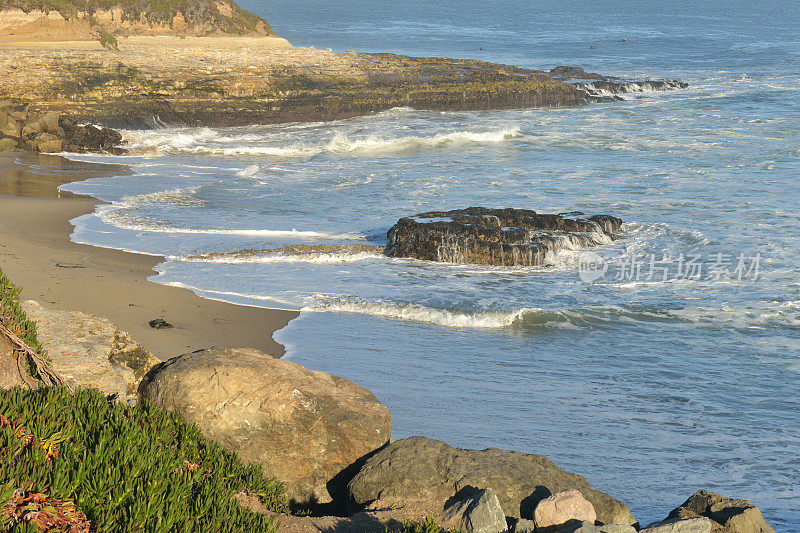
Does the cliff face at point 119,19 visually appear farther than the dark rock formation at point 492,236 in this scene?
Yes

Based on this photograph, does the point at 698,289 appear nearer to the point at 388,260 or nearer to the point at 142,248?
the point at 388,260

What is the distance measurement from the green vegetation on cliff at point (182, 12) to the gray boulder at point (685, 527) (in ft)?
134

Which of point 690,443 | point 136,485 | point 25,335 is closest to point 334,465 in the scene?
point 136,485

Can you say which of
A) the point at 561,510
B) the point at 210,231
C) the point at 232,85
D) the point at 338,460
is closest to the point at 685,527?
the point at 561,510

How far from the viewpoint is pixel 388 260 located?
13.5 metres

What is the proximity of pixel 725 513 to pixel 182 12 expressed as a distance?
44776mm

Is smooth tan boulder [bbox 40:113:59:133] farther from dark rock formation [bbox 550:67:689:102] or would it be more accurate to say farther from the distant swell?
dark rock formation [bbox 550:67:689:102]

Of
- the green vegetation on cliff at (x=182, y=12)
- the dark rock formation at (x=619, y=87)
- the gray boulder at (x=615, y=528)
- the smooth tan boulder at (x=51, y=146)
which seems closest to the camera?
the gray boulder at (x=615, y=528)

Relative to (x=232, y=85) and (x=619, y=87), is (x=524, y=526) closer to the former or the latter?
(x=232, y=85)

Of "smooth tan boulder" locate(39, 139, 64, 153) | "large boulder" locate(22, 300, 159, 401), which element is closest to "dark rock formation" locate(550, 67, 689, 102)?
"smooth tan boulder" locate(39, 139, 64, 153)

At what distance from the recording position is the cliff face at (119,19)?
3722cm

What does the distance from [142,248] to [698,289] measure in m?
9.13

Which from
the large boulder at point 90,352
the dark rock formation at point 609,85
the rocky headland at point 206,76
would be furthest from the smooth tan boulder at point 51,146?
the dark rock formation at point 609,85

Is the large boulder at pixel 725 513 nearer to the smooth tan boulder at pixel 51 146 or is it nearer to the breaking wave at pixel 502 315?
the breaking wave at pixel 502 315
